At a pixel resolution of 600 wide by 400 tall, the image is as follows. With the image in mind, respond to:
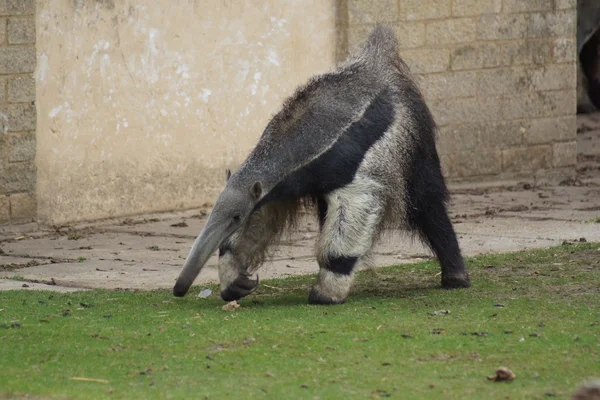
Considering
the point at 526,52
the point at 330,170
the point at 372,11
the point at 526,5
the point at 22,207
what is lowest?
the point at 22,207

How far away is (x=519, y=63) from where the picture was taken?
12656mm

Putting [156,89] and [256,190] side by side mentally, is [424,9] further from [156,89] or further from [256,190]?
[256,190]

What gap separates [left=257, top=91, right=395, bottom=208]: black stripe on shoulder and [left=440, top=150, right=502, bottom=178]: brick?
5.90m

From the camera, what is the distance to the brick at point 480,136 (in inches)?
480

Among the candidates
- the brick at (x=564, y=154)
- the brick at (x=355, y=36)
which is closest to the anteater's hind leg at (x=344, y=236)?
the brick at (x=355, y=36)

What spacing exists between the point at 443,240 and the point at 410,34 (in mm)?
5225

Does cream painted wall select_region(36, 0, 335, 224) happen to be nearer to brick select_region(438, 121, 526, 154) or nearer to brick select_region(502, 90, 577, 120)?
brick select_region(438, 121, 526, 154)

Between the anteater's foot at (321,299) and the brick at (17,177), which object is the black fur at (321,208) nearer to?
the anteater's foot at (321,299)

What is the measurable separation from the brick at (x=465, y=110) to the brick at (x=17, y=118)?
4.19m

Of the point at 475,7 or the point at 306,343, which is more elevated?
the point at 475,7

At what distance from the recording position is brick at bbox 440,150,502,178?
40.2 ft

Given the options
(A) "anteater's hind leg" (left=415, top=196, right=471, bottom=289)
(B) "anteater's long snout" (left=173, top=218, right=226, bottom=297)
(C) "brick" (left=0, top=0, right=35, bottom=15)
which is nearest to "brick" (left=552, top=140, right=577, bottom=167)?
(C) "brick" (left=0, top=0, right=35, bottom=15)

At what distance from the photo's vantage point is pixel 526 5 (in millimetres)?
12609

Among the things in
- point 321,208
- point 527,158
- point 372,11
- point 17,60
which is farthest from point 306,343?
point 527,158
